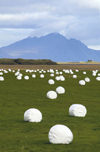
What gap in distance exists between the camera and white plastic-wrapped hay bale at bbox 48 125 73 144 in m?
17.0

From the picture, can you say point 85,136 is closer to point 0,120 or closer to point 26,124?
point 26,124

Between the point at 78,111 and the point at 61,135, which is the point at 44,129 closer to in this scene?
the point at 61,135

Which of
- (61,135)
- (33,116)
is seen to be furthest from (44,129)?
(61,135)

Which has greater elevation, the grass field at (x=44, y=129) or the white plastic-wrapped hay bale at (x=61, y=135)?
Answer: the white plastic-wrapped hay bale at (x=61, y=135)

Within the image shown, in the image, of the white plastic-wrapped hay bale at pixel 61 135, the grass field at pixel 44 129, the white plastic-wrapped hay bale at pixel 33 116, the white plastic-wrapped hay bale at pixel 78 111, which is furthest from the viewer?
the white plastic-wrapped hay bale at pixel 78 111

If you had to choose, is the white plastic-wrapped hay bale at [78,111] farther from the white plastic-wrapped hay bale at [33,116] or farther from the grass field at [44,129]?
the white plastic-wrapped hay bale at [33,116]

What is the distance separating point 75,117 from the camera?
25.0 metres

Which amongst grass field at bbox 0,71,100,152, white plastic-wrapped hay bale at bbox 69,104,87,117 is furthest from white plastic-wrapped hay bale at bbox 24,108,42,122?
white plastic-wrapped hay bale at bbox 69,104,87,117

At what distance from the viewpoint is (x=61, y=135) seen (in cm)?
1697

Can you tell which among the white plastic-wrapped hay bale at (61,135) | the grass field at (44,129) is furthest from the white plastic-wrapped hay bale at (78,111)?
the white plastic-wrapped hay bale at (61,135)

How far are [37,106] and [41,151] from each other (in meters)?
14.4

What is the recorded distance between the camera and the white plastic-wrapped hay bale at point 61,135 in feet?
55.7

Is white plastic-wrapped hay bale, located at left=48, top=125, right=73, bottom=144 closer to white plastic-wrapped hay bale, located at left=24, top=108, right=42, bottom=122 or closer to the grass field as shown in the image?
the grass field

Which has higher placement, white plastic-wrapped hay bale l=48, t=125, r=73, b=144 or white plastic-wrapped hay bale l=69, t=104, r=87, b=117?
white plastic-wrapped hay bale l=48, t=125, r=73, b=144
